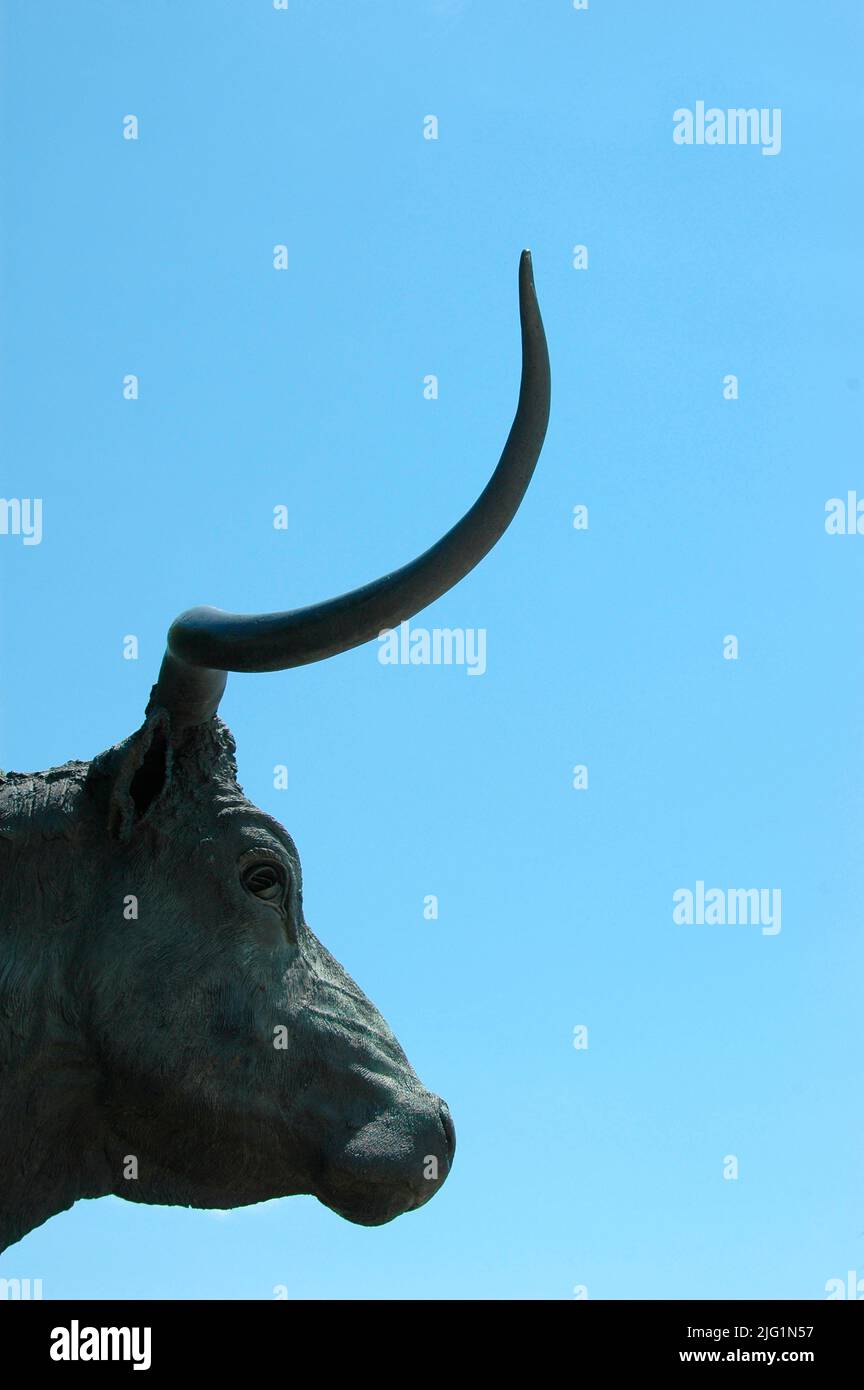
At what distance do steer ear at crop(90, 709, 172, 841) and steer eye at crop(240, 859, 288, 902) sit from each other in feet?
1.65

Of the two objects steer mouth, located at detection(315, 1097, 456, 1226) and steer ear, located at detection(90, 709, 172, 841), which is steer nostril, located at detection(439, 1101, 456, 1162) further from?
A: steer ear, located at detection(90, 709, 172, 841)

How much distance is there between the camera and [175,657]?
717 centimetres

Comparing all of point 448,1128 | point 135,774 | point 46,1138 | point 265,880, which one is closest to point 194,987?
point 265,880

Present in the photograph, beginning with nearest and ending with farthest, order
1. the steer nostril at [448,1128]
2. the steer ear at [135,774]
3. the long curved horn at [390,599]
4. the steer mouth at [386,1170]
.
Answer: the long curved horn at [390,599]
the steer mouth at [386,1170]
the steer nostril at [448,1128]
the steer ear at [135,774]

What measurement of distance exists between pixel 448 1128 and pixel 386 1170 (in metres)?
0.42

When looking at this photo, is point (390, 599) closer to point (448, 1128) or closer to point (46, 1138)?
point (448, 1128)

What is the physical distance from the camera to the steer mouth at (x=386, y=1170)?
6730 millimetres

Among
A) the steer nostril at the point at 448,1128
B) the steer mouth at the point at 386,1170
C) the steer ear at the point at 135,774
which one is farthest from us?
the steer ear at the point at 135,774

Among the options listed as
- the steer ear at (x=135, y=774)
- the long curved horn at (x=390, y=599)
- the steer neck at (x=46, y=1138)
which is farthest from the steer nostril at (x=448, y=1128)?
the long curved horn at (x=390, y=599)

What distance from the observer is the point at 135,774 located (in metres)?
7.29

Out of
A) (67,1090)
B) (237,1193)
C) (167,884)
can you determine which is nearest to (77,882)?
(167,884)

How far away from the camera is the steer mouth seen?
673 centimetres

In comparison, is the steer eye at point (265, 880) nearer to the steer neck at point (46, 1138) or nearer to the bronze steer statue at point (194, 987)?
the bronze steer statue at point (194, 987)
